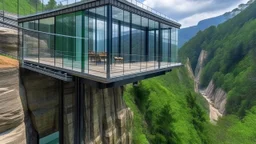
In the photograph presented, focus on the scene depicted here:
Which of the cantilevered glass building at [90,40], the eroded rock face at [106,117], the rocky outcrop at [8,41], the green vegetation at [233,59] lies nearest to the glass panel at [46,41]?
the cantilevered glass building at [90,40]

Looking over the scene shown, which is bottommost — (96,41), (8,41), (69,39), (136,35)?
(8,41)

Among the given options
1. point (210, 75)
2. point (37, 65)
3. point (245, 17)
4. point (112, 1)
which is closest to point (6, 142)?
point (37, 65)

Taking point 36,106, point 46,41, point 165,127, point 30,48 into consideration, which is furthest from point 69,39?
point 165,127

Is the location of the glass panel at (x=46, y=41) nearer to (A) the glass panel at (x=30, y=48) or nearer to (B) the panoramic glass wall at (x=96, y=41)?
(B) the panoramic glass wall at (x=96, y=41)

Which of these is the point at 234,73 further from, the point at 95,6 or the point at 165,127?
the point at 95,6

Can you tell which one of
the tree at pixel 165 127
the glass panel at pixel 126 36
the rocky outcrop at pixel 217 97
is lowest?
the rocky outcrop at pixel 217 97
